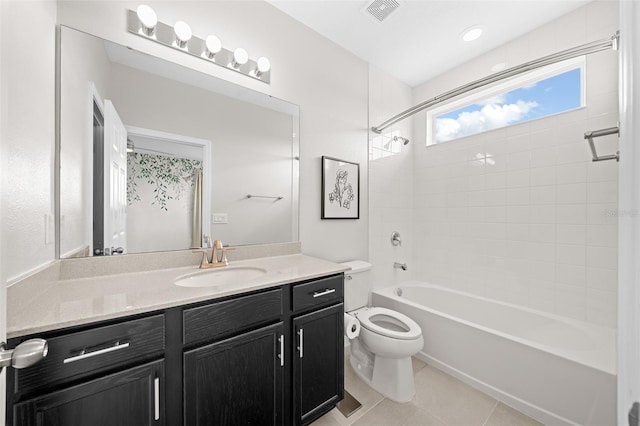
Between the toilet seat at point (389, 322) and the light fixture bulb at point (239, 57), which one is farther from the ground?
the light fixture bulb at point (239, 57)

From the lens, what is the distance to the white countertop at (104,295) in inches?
28.9

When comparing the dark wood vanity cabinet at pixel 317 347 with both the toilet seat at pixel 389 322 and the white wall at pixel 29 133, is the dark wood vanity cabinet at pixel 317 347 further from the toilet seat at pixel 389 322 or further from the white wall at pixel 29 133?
the white wall at pixel 29 133

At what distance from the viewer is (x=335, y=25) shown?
77.5 inches

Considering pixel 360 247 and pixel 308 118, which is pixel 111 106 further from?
pixel 360 247

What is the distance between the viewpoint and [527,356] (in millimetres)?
1500

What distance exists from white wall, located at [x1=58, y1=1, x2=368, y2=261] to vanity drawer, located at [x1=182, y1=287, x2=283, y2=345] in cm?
82

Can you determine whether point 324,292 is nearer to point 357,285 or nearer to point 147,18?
point 357,285

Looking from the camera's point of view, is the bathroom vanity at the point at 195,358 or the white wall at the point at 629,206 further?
the bathroom vanity at the point at 195,358

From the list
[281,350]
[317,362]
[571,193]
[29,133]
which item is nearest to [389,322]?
[317,362]

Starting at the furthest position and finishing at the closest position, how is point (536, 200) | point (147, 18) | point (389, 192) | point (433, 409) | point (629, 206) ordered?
point (389, 192), point (536, 200), point (433, 409), point (147, 18), point (629, 206)

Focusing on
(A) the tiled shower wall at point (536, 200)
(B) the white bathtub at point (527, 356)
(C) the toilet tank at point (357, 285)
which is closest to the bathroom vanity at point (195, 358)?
(C) the toilet tank at point (357, 285)

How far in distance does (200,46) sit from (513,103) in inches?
99.2

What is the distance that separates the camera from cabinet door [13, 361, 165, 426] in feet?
2.34

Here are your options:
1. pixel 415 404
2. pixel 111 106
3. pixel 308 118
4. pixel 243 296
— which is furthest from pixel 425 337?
pixel 111 106
